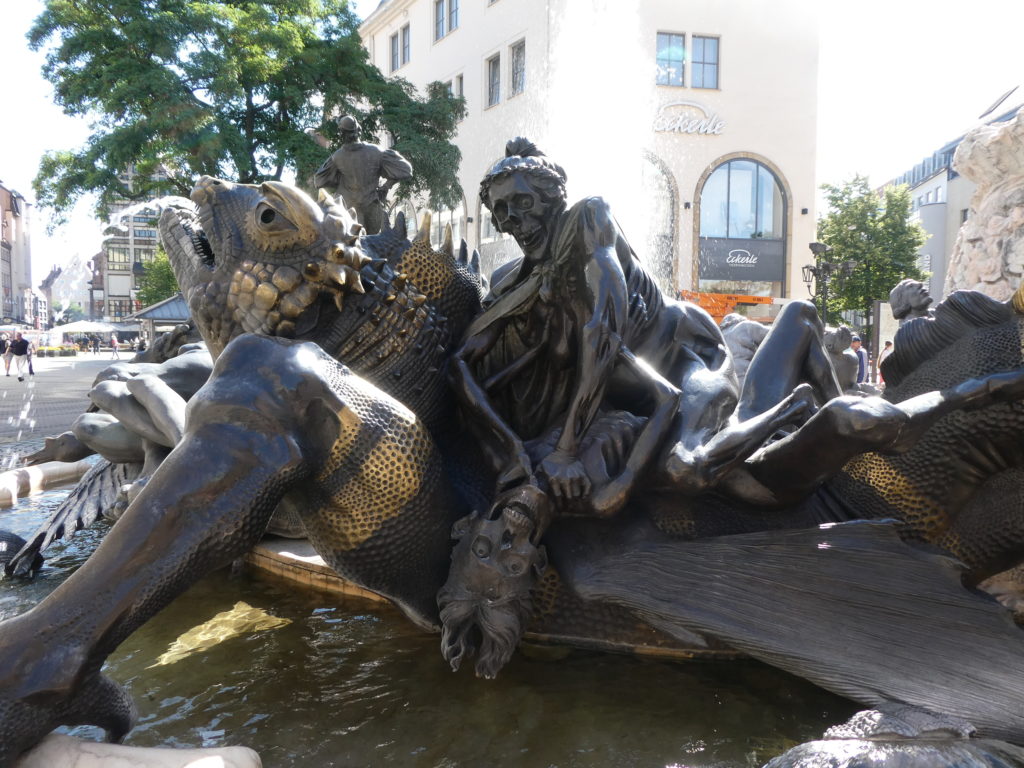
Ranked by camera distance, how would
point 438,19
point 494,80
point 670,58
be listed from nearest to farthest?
point 670,58 < point 494,80 < point 438,19

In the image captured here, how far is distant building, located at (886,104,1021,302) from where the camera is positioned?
94.0 ft

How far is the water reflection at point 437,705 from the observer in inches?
78.8

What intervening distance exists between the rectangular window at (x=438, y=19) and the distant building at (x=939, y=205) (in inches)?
799

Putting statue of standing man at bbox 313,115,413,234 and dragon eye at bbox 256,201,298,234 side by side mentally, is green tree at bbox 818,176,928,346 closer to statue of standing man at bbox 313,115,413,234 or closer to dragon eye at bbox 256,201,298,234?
statue of standing man at bbox 313,115,413,234

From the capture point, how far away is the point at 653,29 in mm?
28531

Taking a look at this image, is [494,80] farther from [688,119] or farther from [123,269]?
[123,269]

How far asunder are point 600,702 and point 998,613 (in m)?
1.06

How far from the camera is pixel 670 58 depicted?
29.5 metres

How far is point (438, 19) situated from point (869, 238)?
772 inches

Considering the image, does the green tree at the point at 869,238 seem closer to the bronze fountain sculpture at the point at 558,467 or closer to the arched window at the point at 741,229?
the arched window at the point at 741,229

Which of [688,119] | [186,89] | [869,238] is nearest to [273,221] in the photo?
[186,89]

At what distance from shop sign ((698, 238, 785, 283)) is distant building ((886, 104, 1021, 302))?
206 inches

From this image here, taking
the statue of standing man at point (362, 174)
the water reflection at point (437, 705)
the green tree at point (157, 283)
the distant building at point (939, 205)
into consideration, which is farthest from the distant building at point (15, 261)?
the water reflection at point (437, 705)

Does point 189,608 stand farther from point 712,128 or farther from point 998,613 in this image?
point 712,128
